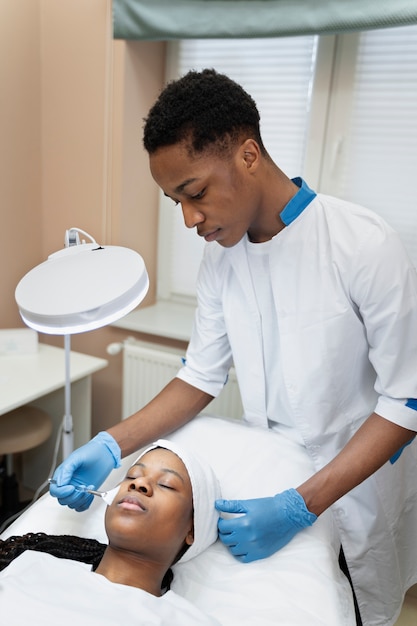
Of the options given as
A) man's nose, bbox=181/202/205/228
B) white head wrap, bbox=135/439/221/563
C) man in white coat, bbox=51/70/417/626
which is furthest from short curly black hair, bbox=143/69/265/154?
white head wrap, bbox=135/439/221/563

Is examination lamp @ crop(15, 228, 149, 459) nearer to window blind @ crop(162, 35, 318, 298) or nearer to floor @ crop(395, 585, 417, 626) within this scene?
window blind @ crop(162, 35, 318, 298)

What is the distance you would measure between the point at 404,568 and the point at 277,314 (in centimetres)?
82

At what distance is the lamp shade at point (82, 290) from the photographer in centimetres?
93

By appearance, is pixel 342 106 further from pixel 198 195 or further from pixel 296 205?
pixel 198 195

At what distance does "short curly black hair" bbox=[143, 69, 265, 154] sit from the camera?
0.97 m

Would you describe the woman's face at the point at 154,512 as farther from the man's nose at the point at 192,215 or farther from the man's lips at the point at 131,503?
the man's nose at the point at 192,215

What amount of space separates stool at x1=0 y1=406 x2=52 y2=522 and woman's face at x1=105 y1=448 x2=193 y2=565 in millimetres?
917

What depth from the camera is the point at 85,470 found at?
1.19 m

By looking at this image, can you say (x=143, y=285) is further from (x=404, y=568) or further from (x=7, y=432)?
(x=7, y=432)

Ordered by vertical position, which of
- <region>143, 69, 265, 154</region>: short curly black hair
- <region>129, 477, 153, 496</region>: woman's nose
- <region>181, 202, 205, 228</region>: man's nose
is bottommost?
<region>129, 477, 153, 496</region>: woman's nose

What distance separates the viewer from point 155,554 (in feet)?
3.36

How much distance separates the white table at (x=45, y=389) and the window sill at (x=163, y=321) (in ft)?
0.81

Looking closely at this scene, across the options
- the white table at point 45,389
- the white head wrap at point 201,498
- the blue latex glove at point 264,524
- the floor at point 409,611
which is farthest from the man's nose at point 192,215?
the floor at point 409,611

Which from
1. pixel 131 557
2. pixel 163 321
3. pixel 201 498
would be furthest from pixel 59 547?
pixel 163 321
